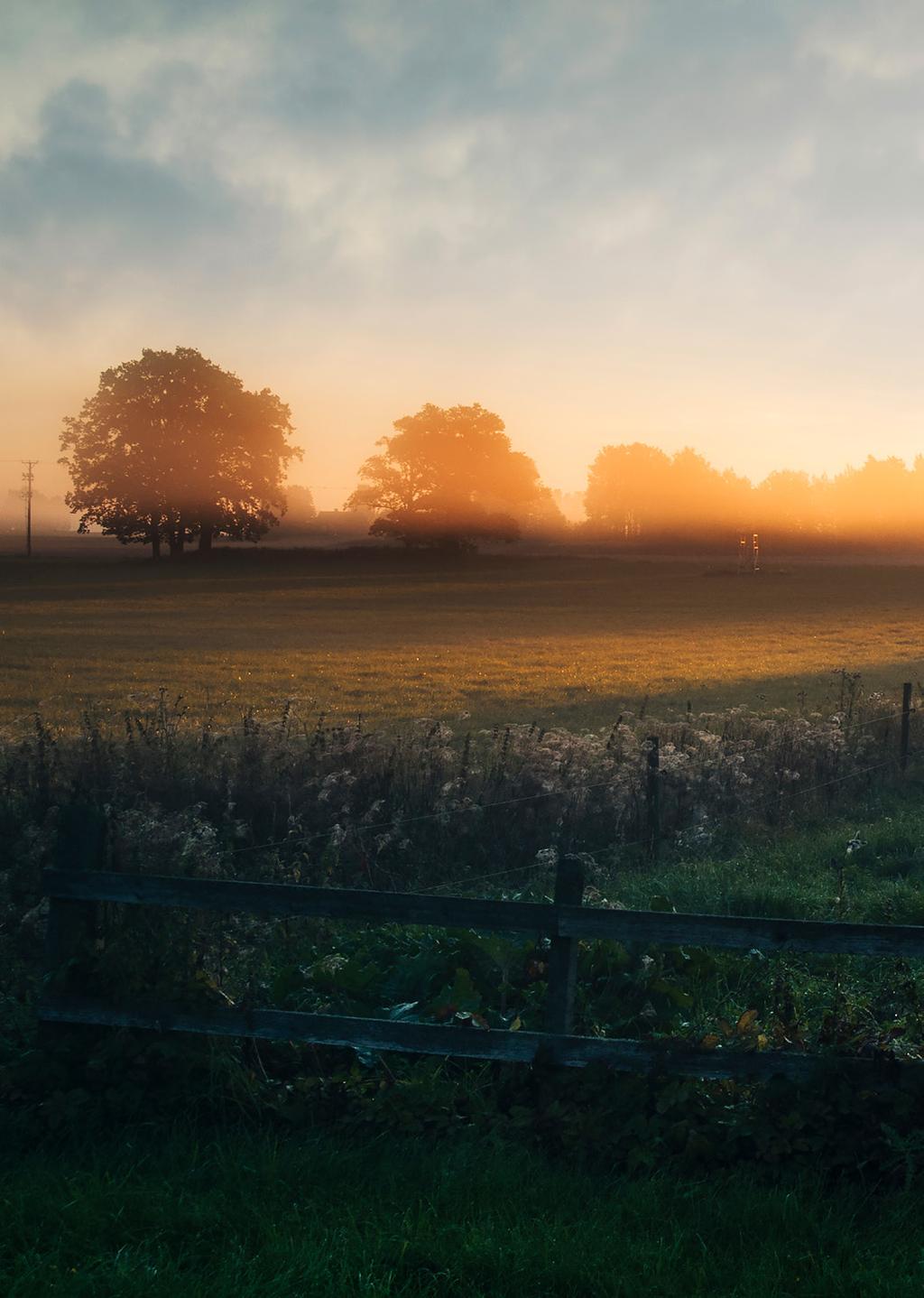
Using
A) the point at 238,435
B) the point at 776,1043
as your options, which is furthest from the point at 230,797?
the point at 238,435

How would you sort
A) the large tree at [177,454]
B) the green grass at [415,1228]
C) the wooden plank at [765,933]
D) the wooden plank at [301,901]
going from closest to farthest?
the green grass at [415,1228] → the wooden plank at [765,933] → the wooden plank at [301,901] → the large tree at [177,454]

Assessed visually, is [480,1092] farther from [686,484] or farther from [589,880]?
[686,484]

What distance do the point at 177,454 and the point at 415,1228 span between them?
80036mm

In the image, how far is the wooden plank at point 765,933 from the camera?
5.32 meters

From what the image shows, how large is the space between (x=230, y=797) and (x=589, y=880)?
133 inches

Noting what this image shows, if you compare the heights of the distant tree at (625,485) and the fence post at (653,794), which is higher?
the distant tree at (625,485)

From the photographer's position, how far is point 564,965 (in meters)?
5.55

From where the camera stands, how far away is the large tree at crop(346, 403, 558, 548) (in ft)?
296

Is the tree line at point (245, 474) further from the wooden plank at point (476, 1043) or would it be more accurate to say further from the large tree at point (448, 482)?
the wooden plank at point (476, 1043)

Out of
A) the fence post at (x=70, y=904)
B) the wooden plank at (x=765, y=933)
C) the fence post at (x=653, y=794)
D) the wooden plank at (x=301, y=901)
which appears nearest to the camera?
the wooden plank at (x=765, y=933)

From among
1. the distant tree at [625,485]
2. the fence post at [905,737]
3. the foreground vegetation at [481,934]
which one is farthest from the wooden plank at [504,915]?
the distant tree at [625,485]

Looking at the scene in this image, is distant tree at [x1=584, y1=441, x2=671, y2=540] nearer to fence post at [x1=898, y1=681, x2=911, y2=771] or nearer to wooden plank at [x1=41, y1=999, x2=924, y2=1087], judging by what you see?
fence post at [x1=898, y1=681, x2=911, y2=771]

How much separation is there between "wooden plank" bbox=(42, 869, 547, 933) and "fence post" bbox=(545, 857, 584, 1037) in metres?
0.13

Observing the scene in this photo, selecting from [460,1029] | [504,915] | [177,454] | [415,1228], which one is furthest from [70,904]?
[177,454]
